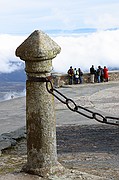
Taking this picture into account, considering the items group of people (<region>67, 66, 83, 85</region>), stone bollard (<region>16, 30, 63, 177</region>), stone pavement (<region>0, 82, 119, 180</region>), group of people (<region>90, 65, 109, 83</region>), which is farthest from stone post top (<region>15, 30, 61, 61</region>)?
group of people (<region>90, 65, 109, 83</region>)

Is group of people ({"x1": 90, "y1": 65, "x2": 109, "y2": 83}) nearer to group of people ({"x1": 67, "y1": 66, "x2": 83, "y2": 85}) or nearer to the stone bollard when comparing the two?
group of people ({"x1": 67, "y1": 66, "x2": 83, "y2": 85})

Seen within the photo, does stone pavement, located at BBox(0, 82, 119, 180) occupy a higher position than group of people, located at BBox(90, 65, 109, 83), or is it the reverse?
group of people, located at BBox(90, 65, 109, 83)

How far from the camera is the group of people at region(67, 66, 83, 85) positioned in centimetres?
2861

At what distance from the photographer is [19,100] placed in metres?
25.1

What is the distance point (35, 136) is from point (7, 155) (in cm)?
295

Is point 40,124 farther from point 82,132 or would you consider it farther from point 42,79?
point 82,132

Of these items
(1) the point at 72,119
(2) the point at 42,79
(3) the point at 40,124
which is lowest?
(1) the point at 72,119

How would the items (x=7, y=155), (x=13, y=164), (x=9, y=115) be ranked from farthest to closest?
1. (x=9, y=115)
2. (x=7, y=155)
3. (x=13, y=164)

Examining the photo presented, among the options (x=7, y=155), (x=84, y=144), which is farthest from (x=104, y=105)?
(x=7, y=155)

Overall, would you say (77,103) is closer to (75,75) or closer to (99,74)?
(75,75)

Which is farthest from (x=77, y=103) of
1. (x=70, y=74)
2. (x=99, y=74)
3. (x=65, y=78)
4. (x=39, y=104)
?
(x=39, y=104)

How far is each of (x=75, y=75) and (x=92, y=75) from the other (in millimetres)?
1515

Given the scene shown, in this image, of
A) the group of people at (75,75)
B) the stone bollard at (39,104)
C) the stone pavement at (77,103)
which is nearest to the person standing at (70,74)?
the group of people at (75,75)

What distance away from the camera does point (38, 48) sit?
5.14 m
